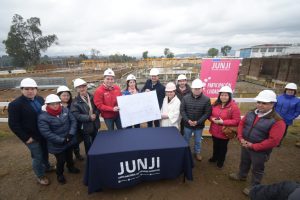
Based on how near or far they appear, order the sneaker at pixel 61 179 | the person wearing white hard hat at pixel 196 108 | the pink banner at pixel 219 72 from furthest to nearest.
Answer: the pink banner at pixel 219 72, the person wearing white hard hat at pixel 196 108, the sneaker at pixel 61 179

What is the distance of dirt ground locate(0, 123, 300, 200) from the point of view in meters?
3.00

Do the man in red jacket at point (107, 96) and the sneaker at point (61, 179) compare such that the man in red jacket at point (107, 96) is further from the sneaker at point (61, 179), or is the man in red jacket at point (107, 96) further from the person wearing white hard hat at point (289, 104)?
the person wearing white hard hat at point (289, 104)


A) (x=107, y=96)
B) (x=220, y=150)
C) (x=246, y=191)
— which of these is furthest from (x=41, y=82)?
(x=246, y=191)

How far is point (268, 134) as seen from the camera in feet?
8.40

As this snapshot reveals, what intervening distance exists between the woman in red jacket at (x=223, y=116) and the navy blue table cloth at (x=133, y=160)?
0.91m

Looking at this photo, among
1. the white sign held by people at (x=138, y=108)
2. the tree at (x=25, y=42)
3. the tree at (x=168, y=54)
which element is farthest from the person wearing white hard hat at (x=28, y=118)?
the tree at (x=168, y=54)

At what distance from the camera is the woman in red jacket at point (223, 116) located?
126 inches

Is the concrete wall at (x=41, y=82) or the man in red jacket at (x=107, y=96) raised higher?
the man in red jacket at (x=107, y=96)

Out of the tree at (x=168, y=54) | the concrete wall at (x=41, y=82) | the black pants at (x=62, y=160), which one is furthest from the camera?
the tree at (x=168, y=54)

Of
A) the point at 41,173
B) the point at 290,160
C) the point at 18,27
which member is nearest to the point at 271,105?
the point at 290,160

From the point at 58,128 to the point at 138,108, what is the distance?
5.30 ft

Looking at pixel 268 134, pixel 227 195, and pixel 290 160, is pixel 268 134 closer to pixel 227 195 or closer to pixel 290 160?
pixel 227 195

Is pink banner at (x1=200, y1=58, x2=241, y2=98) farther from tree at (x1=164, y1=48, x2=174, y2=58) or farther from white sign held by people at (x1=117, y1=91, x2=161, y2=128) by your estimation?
tree at (x1=164, y1=48, x2=174, y2=58)

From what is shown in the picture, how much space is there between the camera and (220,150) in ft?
11.9
